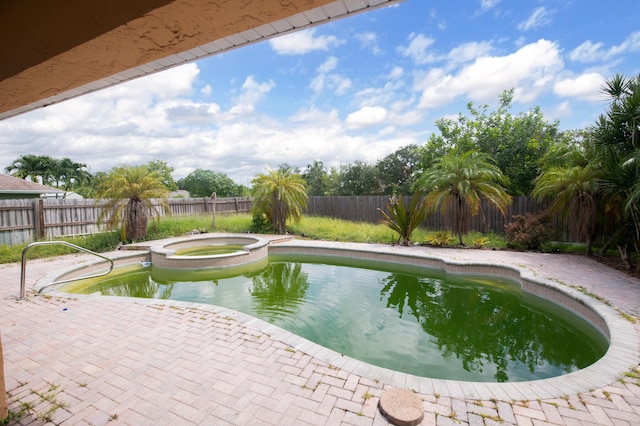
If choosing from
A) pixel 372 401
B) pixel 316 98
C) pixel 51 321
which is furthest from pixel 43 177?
pixel 372 401

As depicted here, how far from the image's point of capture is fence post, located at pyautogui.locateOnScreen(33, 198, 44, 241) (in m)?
9.16

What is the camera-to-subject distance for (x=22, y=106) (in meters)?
1.95

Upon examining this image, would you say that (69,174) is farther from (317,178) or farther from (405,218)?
(405,218)

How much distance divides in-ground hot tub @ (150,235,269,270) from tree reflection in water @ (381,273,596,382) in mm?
3856

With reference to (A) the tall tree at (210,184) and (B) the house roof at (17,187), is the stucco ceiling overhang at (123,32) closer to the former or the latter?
(B) the house roof at (17,187)

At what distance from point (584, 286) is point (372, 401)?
15.5 feet

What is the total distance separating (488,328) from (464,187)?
4.93 meters

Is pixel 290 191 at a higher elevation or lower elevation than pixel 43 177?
lower

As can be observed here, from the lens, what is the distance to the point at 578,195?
6953mm

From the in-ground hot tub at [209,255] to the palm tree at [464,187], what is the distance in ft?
17.8

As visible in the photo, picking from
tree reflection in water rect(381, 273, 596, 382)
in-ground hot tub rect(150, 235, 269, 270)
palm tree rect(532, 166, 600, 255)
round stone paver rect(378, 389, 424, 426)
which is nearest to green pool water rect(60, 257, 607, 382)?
tree reflection in water rect(381, 273, 596, 382)

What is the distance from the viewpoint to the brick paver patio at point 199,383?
2.07m

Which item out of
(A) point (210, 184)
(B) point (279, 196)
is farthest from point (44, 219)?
(A) point (210, 184)

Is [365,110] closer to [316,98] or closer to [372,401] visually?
[316,98]
